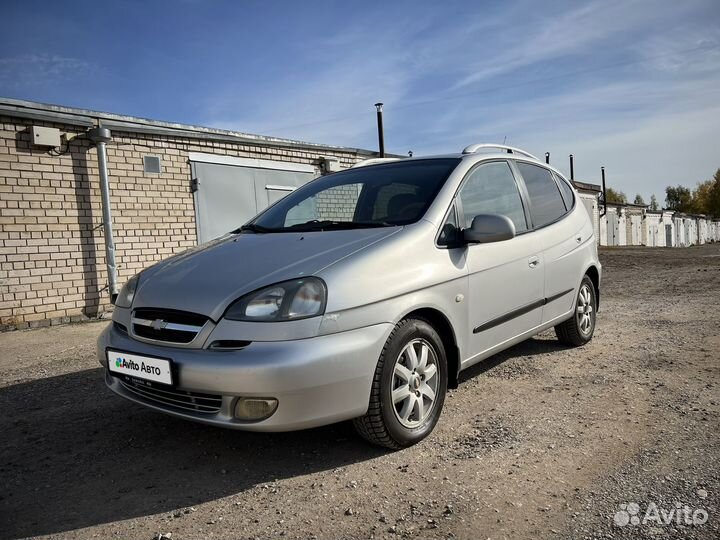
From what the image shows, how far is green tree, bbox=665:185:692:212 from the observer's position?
79.3m

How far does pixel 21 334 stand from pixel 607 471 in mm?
6912

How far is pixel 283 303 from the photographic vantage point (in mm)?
2387

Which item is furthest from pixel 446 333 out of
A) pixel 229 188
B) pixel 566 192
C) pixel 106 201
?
pixel 229 188

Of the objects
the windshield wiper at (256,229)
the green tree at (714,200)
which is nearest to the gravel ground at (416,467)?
the windshield wiper at (256,229)

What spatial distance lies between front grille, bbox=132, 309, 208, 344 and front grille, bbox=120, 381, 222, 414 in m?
0.24

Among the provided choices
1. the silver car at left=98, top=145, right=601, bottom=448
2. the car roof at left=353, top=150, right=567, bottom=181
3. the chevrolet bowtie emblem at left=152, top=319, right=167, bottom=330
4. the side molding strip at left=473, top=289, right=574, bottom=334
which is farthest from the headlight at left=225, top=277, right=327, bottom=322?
the car roof at left=353, top=150, right=567, bottom=181

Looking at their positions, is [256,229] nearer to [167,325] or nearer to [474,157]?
[167,325]

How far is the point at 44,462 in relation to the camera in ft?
9.07

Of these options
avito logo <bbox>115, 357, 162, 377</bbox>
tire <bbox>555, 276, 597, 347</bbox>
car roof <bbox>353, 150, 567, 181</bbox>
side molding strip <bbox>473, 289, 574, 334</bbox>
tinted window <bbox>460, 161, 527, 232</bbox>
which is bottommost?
tire <bbox>555, 276, 597, 347</bbox>

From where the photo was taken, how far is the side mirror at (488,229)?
119 inches

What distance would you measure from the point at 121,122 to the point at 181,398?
6889 mm

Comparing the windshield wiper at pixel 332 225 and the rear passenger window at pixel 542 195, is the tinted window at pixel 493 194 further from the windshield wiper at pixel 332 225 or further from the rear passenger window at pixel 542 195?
the windshield wiper at pixel 332 225

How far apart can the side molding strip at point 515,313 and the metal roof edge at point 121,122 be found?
691cm

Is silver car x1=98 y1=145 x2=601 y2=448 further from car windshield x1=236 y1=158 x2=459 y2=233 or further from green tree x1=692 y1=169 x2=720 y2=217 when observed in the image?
green tree x1=692 y1=169 x2=720 y2=217
